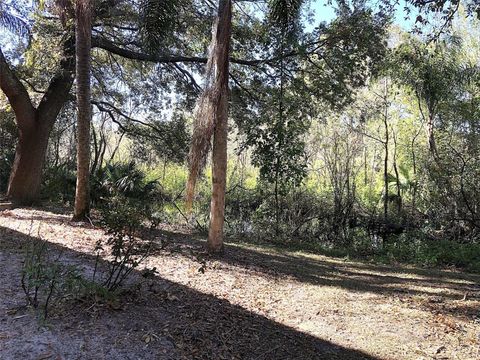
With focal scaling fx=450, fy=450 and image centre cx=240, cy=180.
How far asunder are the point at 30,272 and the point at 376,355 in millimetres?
3484

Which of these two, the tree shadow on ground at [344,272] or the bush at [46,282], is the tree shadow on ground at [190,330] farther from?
the tree shadow on ground at [344,272]

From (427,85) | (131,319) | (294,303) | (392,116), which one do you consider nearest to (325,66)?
(427,85)

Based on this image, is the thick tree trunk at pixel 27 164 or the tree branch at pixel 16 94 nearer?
the tree branch at pixel 16 94

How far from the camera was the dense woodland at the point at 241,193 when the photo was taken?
15.8ft

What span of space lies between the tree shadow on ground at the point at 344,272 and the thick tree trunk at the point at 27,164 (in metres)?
4.29

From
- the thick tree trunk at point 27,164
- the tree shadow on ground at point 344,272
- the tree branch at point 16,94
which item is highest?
the tree branch at point 16,94

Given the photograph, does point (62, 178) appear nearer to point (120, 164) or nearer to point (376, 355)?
point (120, 164)

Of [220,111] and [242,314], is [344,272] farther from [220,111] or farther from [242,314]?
[220,111]

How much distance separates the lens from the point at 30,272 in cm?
390

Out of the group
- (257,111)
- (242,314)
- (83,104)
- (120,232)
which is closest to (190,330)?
(242,314)

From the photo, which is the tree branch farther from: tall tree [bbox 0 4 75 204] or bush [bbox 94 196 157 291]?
bush [bbox 94 196 157 291]

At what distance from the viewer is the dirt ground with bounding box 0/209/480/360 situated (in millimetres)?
3980

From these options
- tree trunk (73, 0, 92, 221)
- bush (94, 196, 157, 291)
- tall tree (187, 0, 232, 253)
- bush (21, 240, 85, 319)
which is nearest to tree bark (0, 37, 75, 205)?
tree trunk (73, 0, 92, 221)

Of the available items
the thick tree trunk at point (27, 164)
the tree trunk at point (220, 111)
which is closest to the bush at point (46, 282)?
the tree trunk at point (220, 111)
